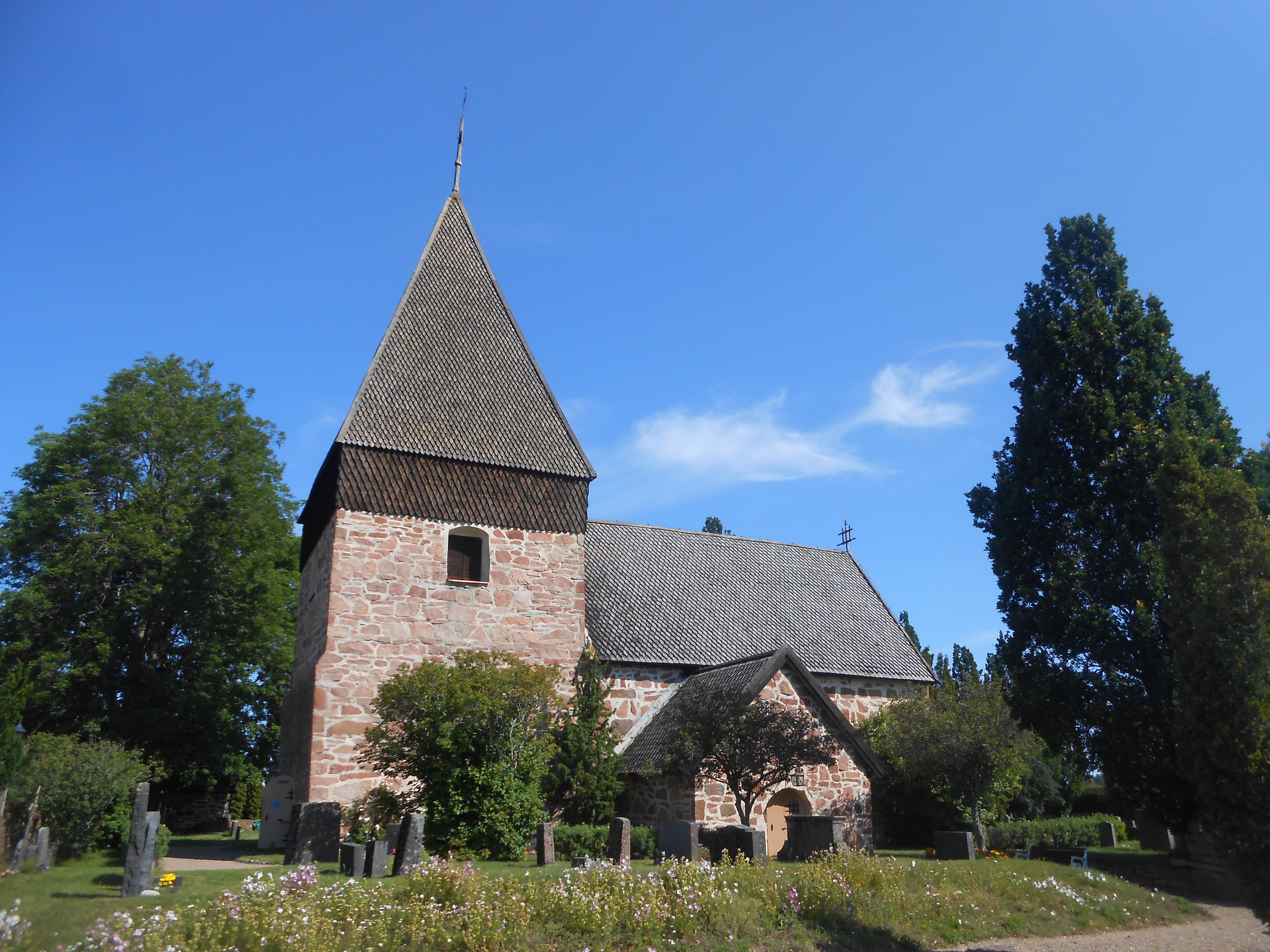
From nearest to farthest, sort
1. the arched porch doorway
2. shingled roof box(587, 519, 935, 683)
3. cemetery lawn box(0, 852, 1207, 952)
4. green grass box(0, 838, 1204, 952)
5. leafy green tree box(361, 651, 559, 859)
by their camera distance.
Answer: cemetery lawn box(0, 852, 1207, 952) → green grass box(0, 838, 1204, 952) → leafy green tree box(361, 651, 559, 859) → the arched porch doorway → shingled roof box(587, 519, 935, 683)

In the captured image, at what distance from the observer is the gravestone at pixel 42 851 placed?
13.5 meters

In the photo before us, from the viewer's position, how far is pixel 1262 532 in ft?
35.0

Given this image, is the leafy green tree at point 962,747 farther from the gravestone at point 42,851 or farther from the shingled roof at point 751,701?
the gravestone at point 42,851

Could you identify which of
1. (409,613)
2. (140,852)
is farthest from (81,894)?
(409,613)

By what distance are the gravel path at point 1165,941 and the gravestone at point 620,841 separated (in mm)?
4759

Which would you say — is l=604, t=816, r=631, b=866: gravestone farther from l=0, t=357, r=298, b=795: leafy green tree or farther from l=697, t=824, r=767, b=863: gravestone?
l=0, t=357, r=298, b=795: leafy green tree

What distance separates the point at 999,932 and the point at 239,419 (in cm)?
2694

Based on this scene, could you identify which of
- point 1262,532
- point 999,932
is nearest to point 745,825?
point 999,932

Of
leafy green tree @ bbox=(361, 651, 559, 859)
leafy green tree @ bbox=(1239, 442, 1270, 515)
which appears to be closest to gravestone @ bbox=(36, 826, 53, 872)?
leafy green tree @ bbox=(361, 651, 559, 859)

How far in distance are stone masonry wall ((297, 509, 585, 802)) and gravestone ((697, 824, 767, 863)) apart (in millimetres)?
5653

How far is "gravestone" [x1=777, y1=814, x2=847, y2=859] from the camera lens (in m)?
13.4

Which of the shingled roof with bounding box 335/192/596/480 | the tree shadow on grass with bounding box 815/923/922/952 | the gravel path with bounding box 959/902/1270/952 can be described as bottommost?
the gravel path with bounding box 959/902/1270/952

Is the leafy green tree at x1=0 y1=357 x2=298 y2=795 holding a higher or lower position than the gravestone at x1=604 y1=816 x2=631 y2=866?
higher

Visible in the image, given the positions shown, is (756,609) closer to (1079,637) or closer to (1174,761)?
(1079,637)
